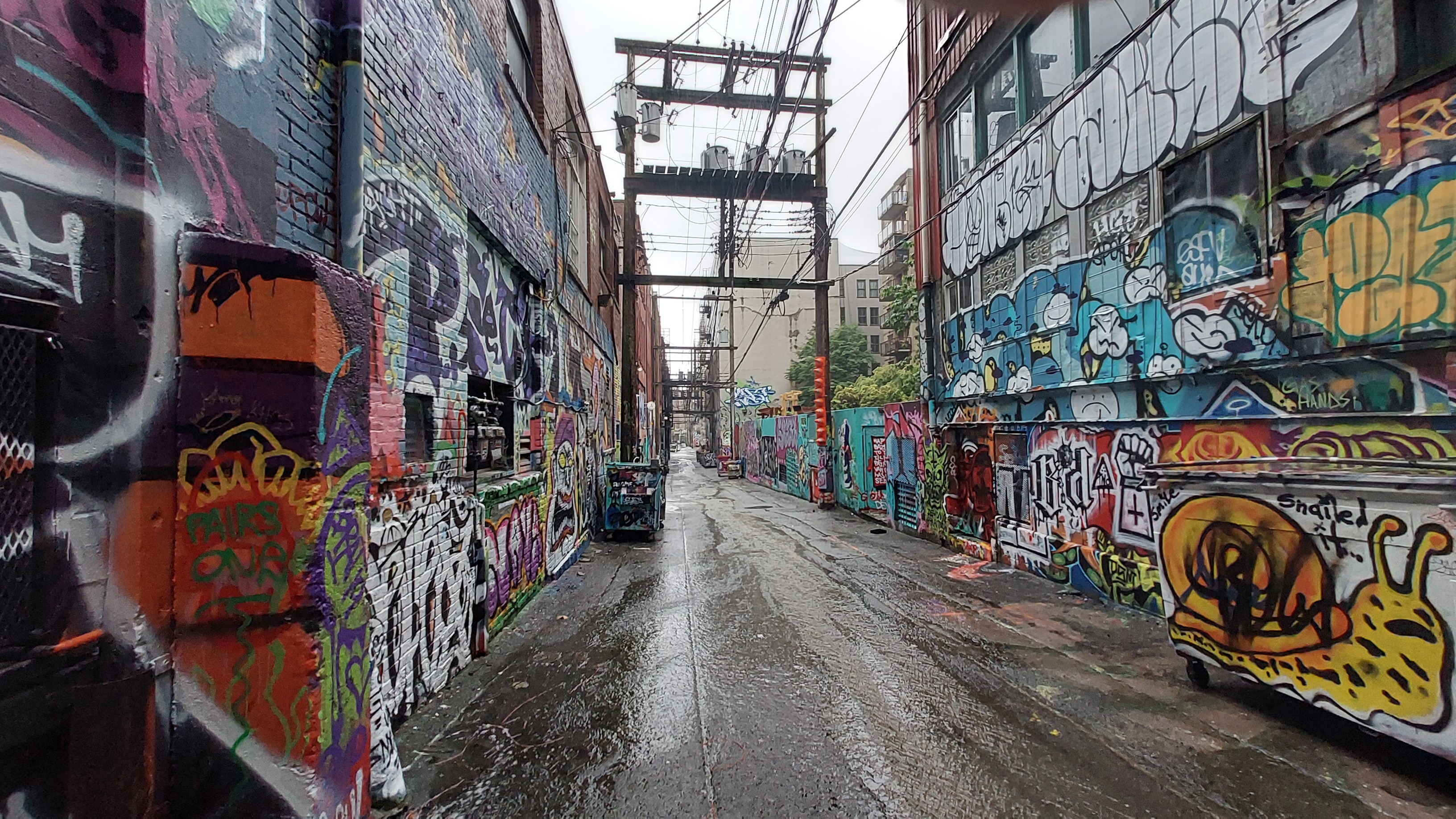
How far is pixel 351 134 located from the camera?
11.9 ft

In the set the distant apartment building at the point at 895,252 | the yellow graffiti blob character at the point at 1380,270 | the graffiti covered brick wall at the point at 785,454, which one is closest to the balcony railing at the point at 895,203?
the distant apartment building at the point at 895,252

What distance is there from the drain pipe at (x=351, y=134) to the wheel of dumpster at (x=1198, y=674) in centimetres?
658

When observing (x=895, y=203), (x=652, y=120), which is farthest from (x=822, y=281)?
(x=895, y=203)

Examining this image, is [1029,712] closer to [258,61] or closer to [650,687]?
[650,687]

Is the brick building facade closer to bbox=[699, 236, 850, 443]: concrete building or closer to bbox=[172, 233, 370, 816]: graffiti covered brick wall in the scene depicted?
bbox=[172, 233, 370, 816]: graffiti covered brick wall

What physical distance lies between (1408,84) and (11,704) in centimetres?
842

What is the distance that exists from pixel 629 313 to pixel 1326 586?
46.7 feet

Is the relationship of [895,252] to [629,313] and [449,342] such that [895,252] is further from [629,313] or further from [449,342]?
[449,342]

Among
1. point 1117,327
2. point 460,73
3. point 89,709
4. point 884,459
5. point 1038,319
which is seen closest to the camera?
point 89,709

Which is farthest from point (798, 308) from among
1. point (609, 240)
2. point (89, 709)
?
point (89, 709)

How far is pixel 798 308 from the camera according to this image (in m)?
46.9

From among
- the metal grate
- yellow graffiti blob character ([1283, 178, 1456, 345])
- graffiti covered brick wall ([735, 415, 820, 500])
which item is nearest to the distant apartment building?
graffiti covered brick wall ([735, 415, 820, 500])

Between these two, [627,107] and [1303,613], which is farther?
[627,107]

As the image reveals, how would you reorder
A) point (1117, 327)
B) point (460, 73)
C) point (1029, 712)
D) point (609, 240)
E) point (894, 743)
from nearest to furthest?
point (894, 743), point (1029, 712), point (460, 73), point (1117, 327), point (609, 240)
